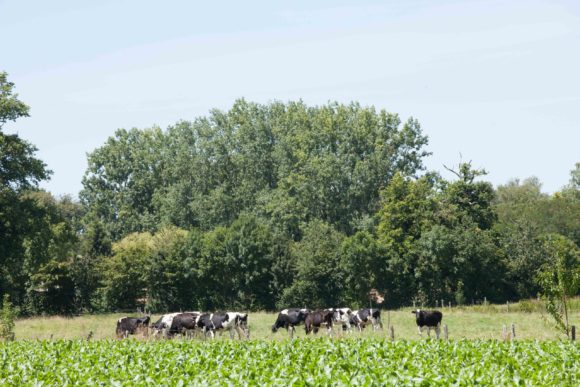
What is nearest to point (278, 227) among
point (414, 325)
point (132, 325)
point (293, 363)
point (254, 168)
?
point (254, 168)

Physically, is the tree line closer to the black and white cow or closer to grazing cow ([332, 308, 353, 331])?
grazing cow ([332, 308, 353, 331])

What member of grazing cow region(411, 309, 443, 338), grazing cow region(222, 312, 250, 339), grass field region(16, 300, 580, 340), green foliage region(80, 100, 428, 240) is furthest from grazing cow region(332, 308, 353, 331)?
green foliage region(80, 100, 428, 240)

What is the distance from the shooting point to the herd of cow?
41.4 meters

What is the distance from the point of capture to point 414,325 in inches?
1907

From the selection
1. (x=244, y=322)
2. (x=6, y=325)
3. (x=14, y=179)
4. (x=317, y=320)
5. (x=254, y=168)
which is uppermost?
(x=254, y=168)

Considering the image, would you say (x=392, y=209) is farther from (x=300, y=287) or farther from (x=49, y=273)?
(x=49, y=273)

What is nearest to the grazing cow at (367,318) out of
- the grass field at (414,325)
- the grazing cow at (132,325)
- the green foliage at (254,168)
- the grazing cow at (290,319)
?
the grass field at (414,325)

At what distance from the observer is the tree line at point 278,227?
67000 mm

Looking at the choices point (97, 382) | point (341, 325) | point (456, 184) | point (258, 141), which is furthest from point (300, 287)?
point (97, 382)

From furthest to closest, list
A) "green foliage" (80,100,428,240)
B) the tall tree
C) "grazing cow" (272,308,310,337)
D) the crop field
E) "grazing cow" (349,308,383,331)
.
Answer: "green foliage" (80,100,428,240)
the tall tree
"grazing cow" (349,308,383,331)
"grazing cow" (272,308,310,337)
the crop field

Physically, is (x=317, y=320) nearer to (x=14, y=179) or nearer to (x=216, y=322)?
(x=216, y=322)

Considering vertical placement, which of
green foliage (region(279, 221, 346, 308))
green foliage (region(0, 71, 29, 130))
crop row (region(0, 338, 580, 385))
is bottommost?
crop row (region(0, 338, 580, 385))

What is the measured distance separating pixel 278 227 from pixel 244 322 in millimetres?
49520

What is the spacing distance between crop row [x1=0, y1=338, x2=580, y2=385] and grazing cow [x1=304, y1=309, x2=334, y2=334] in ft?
42.0
